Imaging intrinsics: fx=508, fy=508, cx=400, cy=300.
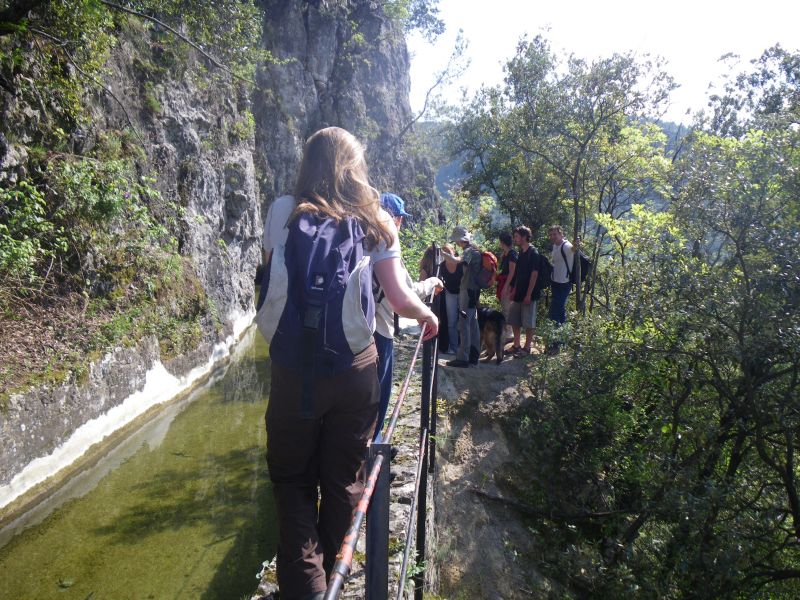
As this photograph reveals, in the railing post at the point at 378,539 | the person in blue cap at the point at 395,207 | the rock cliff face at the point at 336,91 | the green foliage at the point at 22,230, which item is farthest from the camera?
the rock cliff face at the point at 336,91

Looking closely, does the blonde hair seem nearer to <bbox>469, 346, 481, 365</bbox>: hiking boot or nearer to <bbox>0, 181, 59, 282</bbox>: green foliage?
<bbox>0, 181, 59, 282</bbox>: green foliage

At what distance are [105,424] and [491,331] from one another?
5460 mm

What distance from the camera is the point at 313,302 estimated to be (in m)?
1.78

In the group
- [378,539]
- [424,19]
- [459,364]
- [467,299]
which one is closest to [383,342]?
[378,539]

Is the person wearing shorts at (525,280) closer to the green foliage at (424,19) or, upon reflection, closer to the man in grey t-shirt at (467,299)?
the man in grey t-shirt at (467,299)

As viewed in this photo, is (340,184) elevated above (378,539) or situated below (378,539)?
above

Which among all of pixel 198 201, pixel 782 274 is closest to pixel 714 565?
pixel 782 274

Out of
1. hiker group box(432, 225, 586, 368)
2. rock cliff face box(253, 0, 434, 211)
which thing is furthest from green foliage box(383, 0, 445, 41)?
hiker group box(432, 225, 586, 368)

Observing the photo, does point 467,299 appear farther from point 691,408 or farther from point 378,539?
point 378,539

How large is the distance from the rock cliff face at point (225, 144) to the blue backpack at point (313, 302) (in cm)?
444

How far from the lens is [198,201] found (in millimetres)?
11453

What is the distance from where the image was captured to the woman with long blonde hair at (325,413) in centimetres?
189

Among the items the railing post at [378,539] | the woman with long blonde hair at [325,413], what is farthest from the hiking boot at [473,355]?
the railing post at [378,539]

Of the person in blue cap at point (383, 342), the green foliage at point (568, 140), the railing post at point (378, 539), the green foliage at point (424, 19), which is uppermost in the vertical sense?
the green foliage at point (424, 19)
